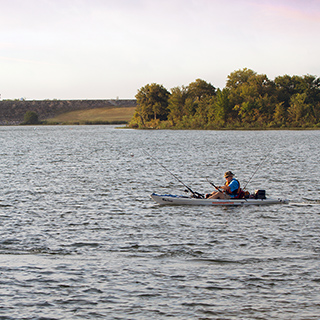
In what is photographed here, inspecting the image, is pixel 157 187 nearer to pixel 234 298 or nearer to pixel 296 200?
pixel 296 200

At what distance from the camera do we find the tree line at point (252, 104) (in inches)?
6614

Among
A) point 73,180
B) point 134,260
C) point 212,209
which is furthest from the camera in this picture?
point 73,180

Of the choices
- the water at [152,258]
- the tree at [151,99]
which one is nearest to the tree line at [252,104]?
the tree at [151,99]

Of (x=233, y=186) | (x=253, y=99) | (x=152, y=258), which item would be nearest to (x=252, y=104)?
(x=253, y=99)

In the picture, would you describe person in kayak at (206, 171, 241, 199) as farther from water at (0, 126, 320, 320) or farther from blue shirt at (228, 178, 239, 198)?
water at (0, 126, 320, 320)

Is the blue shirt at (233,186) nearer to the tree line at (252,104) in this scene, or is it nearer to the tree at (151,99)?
the tree line at (252,104)

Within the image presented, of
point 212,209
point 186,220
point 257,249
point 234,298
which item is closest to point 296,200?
point 212,209

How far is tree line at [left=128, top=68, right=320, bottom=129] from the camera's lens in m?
168

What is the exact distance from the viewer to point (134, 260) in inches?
627

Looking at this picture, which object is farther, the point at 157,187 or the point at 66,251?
the point at 157,187

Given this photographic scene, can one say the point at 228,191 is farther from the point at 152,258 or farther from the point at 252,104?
the point at 252,104

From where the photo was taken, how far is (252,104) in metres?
169

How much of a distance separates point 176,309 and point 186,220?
10276 millimetres

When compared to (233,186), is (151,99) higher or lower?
higher
